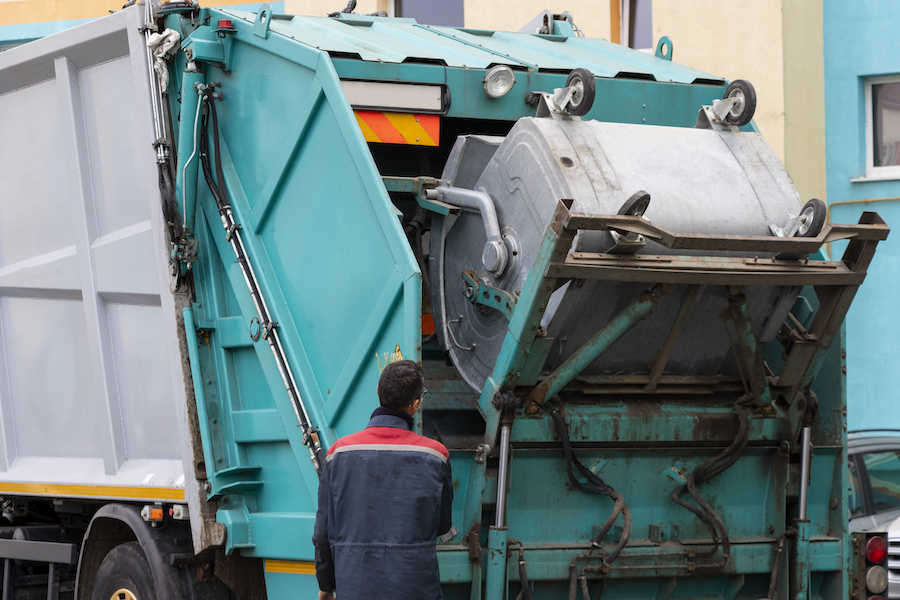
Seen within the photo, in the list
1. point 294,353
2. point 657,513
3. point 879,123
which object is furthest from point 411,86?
point 879,123

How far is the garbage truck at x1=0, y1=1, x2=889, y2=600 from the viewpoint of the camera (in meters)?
3.63

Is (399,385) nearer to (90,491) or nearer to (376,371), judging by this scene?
(376,371)

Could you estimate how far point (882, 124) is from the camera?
10141 mm

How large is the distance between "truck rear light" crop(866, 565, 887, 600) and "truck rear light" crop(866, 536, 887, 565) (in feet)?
0.14

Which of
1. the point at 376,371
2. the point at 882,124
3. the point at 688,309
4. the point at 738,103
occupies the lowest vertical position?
the point at 376,371

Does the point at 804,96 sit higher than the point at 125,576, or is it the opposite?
the point at 804,96

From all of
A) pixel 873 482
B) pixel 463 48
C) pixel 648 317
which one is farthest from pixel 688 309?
pixel 873 482

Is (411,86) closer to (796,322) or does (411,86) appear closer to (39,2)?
(796,322)

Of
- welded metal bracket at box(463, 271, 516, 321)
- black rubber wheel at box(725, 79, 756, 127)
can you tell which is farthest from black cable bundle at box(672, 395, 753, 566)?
black rubber wheel at box(725, 79, 756, 127)

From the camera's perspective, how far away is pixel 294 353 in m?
4.04

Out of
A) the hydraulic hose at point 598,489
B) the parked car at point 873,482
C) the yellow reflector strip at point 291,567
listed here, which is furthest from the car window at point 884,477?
the yellow reflector strip at point 291,567

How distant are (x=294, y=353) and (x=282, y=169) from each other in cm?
69

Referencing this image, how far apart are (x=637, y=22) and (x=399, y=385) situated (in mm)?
8003

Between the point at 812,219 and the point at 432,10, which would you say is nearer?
the point at 812,219
